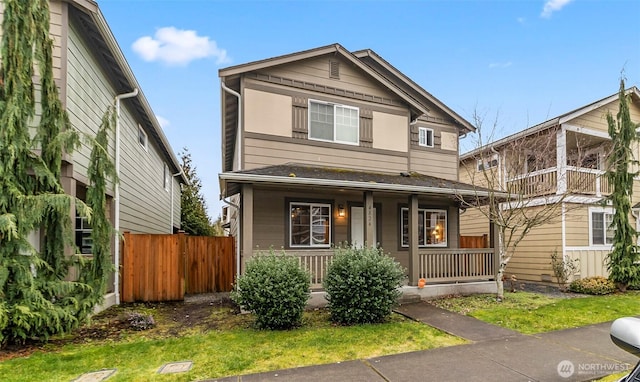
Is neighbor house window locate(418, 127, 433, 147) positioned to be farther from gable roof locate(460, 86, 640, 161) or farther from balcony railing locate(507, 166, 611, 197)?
balcony railing locate(507, 166, 611, 197)

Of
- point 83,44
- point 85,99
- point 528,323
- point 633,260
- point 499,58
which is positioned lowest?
point 528,323

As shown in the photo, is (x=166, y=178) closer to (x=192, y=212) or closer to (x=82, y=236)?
(x=192, y=212)

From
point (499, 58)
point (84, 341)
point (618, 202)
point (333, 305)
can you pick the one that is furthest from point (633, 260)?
point (84, 341)

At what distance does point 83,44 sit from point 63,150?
114 inches

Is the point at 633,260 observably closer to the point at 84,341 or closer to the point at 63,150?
the point at 84,341

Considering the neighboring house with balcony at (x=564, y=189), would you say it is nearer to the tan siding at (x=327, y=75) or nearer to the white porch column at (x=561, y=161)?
the white porch column at (x=561, y=161)

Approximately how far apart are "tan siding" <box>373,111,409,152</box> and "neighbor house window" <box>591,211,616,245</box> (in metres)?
7.58

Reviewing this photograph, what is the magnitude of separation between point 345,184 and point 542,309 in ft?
17.5

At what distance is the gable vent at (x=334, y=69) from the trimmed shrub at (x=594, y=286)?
976 centimetres

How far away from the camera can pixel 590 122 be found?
13.4m

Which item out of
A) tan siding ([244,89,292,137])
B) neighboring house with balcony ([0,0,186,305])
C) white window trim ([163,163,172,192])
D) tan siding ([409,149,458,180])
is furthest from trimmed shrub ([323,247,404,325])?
white window trim ([163,163,172,192])

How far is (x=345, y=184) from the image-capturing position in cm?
870

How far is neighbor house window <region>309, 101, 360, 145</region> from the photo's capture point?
416 inches

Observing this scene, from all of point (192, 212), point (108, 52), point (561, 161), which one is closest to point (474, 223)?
point (561, 161)
